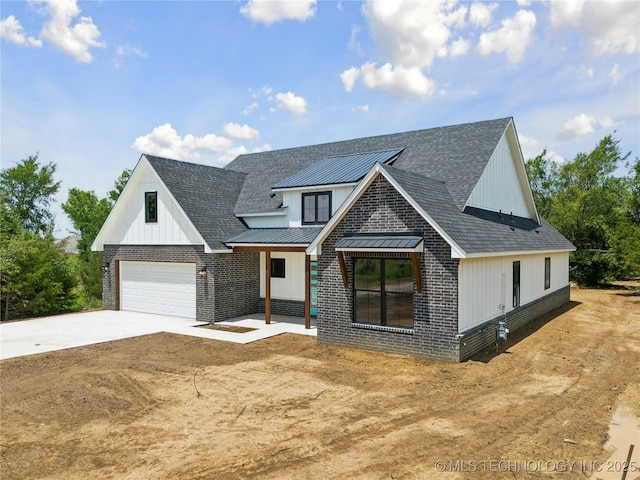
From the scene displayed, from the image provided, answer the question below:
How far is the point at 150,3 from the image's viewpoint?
13.3 metres

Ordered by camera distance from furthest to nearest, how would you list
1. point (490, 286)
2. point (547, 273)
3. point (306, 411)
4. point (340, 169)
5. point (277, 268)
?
point (547, 273) → point (277, 268) → point (340, 169) → point (490, 286) → point (306, 411)

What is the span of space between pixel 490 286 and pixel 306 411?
24.9 feet

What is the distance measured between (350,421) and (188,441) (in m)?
2.61

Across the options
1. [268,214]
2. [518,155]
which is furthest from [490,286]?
[268,214]

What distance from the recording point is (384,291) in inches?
466

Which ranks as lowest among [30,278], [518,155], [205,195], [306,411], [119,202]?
[306,411]

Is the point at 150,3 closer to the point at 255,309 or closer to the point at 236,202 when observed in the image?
the point at 236,202

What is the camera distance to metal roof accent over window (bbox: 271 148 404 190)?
52.4 ft

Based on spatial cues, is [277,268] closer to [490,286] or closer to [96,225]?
[490,286]

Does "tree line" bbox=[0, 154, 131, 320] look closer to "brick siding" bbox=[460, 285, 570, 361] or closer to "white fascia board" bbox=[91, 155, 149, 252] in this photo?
"white fascia board" bbox=[91, 155, 149, 252]

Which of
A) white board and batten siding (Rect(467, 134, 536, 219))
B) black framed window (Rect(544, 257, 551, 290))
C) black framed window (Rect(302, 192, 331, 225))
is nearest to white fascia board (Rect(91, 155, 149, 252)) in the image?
black framed window (Rect(302, 192, 331, 225))

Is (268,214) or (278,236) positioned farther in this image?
(268,214)

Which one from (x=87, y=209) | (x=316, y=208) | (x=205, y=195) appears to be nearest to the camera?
(x=316, y=208)

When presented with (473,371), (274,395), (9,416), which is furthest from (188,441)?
(473,371)
